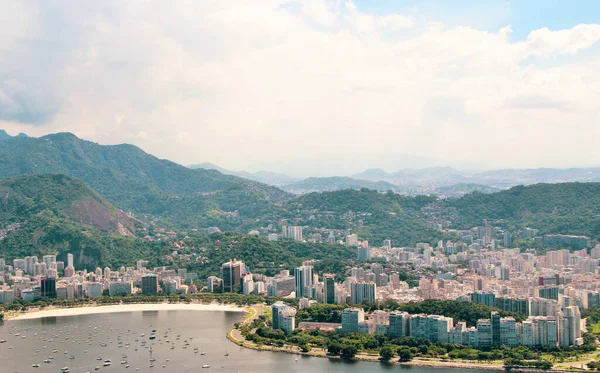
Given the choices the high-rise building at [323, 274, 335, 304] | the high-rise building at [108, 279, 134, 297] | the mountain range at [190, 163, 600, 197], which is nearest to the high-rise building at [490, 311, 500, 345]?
the high-rise building at [323, 274, 335, 304]

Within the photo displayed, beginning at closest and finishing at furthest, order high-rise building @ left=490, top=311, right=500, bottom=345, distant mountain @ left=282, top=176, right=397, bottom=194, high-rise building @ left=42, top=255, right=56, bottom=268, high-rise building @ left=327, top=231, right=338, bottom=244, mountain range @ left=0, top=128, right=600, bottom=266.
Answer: high-rise building @ left=490, top=311, right=500, bottom=345 < high-rise building @ left=42, top=255, right=56, bottom=268 < mountain range @ left=0, top=128, right=600, bottom=266 < high-rise building @ left=327, top=231, right=338, bottom=244 < distant mountain @ left=282, top=176, right=397, bottom=194

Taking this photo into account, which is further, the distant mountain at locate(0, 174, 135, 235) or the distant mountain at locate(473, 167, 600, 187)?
the distant mountain at locate(473, 167, 600, 187)

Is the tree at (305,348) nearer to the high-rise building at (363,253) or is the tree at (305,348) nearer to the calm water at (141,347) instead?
the calm water at (141,347)

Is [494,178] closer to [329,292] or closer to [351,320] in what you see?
[329,292]

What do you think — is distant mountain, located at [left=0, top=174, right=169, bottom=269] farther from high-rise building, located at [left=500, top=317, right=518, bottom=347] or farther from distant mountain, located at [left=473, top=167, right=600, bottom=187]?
distant mountain, located at [left=473, top=167, right=600, bottom=187]

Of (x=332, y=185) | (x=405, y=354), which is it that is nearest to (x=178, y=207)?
(x=332, y=185)

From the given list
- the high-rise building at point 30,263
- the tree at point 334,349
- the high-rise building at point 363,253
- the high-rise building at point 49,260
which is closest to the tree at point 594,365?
the tree at point 334,349
